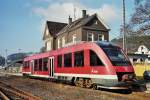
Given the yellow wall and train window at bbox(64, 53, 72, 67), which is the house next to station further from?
train window at bbox(64, 53, 72, 67)

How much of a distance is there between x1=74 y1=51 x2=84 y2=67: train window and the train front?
2.26 meters

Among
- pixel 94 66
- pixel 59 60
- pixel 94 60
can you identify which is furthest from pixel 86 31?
pixel 94 66

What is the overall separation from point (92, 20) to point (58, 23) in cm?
1432

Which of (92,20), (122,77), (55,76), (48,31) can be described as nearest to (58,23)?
(48,31)

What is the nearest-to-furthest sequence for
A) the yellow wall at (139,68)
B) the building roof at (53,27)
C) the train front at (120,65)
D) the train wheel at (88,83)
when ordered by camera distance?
the train front at (120,65), the train wheel at (88,83), the yellow wall at (139,68), the building roof at (53,27)

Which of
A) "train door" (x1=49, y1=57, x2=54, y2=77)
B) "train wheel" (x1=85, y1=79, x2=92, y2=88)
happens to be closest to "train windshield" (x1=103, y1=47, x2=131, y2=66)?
"train wheel" (x1=85, y1=79, x2=92, y2=88)

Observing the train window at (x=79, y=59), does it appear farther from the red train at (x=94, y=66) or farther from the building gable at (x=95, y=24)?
the building gable at (x=95, y=24)

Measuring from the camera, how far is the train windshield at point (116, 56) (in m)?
18.3

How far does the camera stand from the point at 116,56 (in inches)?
746

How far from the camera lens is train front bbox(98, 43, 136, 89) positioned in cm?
1759

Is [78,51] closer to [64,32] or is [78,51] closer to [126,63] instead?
[126,63]

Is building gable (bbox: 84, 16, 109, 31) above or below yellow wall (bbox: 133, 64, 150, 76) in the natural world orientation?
above

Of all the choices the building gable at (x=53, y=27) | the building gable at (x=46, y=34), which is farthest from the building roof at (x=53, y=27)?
the building gable at (x=46, y=34)

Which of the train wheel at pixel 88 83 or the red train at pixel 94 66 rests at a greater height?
the red train at pixel 94 66
